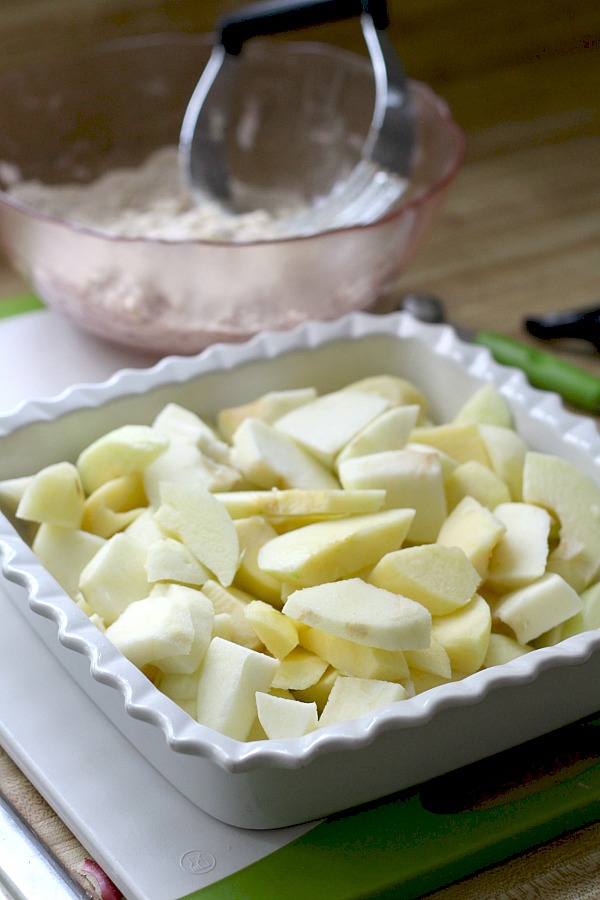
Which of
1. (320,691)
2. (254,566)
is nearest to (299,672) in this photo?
(320,691)

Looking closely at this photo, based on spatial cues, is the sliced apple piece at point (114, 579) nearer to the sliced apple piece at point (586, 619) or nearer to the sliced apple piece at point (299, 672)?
the sliced apple piece at point (299, 672)

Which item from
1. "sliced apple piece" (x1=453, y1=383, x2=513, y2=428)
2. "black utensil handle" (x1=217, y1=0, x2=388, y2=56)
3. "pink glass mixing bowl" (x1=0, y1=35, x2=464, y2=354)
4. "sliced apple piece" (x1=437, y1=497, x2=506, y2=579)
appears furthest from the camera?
"black utensil handle" (x1=217, y1=0, x2=388, y2=56)

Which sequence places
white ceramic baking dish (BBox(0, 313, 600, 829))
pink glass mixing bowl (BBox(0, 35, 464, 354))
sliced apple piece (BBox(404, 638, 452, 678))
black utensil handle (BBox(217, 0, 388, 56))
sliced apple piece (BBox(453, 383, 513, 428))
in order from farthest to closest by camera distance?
black utensil handle (BBox(217, 0, 388, 56)) < pink glass mixing bowl (BBox(0, 35, 464, 354)) < sliced apple piece (BBox(453, 383, 513, 428)) < sliced apple piece (BBox(404, 638, 452, 678)) < white ceramic baking dish (BBox(0, 313, 600, 829))

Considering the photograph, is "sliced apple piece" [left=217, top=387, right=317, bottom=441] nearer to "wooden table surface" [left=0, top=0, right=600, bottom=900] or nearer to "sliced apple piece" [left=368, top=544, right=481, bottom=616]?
"sliced apple piece" [left=368, top=544, right=481, bottom=616]

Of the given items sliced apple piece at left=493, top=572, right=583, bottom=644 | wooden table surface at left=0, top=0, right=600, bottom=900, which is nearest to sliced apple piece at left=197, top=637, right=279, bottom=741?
sliced apple piece at left=493, top=572, right=583, bottom=644

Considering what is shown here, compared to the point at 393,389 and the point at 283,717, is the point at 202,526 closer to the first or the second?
the point at 283,717
